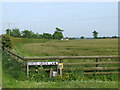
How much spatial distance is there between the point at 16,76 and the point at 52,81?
4.98 feet

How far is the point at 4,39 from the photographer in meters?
14.4

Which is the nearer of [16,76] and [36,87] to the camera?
[36,87]

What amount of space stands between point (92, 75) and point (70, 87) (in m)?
1.97

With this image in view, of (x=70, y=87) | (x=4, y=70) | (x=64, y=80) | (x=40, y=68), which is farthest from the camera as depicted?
(x=4, y=70)

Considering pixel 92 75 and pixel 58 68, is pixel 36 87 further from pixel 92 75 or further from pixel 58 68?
pixel 92 75

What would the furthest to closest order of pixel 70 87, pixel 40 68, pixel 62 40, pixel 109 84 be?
pixel 62 40 < pixel 40 68 < pixel 109 84 < pixel 70 87

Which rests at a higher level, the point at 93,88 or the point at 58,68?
the point at 58,68

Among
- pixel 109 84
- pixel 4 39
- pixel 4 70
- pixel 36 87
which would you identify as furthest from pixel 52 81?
pixel 4 39

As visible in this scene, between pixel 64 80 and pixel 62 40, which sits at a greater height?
pixel 62 40

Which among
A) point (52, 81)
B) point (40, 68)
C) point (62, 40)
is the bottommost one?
point (52, 81)

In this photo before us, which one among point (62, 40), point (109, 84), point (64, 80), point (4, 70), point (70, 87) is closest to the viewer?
point (70, 87)

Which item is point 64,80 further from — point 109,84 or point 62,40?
point 62,40

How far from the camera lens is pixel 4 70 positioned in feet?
26.2

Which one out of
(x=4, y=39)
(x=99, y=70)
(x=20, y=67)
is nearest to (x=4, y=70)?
(x=20, y=67)
